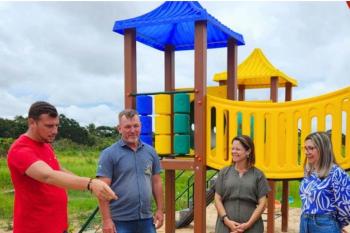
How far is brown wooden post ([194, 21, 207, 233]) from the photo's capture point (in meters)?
5.50

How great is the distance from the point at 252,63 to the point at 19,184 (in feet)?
25.2

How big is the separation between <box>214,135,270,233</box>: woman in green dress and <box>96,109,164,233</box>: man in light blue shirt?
0.66 metres

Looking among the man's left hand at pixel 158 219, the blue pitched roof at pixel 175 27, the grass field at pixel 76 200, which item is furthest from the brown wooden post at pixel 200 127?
the grass field at pixel 76 200

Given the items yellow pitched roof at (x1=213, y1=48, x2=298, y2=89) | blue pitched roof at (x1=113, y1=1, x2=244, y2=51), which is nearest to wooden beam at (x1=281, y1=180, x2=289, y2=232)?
yellow pitched roof at (x1=213, y1=48, x2=298, y2=89)

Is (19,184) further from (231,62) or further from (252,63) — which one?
(252,63)

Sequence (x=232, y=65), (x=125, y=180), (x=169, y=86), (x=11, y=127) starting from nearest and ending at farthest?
(x=125, y=180) → (x=232, y=65) → (x=169, y=86) → (x=11, y=127)

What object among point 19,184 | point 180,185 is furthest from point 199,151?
point 180,185

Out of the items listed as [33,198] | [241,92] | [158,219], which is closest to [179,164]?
[158,219]

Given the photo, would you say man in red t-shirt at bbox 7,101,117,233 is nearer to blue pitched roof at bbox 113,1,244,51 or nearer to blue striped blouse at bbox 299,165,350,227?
blue striped blouse at bbox 299,165,350,227

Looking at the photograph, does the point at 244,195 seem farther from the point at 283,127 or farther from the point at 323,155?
the point at 283,127

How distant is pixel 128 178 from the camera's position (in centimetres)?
347

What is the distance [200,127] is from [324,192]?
2335mm

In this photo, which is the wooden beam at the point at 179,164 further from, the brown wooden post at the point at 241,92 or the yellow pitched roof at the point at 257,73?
the brown wooden post at the point at 241,92

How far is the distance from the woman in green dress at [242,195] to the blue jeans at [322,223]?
1.47 feet
